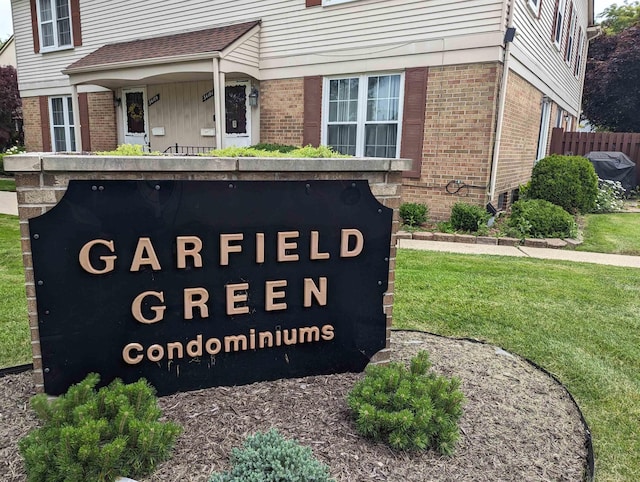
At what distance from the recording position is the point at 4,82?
66.1ft

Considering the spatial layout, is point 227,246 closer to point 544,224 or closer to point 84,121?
point 544,224

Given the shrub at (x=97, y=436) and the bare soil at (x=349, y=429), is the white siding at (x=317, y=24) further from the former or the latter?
the shrub at (x=97, y=436)

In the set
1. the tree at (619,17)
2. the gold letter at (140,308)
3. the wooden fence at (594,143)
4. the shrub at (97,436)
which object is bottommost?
the shrub at (97,436)

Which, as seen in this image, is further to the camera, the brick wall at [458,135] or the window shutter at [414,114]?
the window shutter at [414,114]

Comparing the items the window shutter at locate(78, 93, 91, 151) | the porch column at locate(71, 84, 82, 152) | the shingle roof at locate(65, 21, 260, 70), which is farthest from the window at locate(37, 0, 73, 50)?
the porch column at locate(71, 84, 82, 152)

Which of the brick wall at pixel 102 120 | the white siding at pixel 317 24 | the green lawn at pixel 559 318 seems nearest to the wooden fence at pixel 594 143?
the white siding at pixel 317 24

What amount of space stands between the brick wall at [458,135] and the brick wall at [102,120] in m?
8.85

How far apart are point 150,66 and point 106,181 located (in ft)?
30.3

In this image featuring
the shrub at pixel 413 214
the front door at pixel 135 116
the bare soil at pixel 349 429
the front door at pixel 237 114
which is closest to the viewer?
the bare soil at pixel 349 429

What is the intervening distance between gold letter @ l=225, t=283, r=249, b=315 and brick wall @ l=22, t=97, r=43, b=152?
49.5ft

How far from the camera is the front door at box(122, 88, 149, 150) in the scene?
12602 mm

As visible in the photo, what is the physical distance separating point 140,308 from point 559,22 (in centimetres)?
1327

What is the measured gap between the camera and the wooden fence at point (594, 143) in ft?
48.1

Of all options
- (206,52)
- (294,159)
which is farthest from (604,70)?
(294,159)
